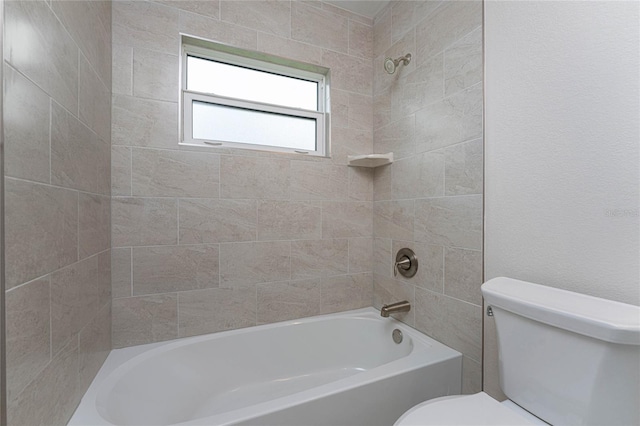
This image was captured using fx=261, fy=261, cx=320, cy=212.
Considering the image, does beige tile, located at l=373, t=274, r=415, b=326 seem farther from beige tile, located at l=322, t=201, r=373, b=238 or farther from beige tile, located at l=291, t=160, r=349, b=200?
beige tile, located at l=291, t=160, r=349, b=200

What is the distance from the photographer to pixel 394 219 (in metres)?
1.66

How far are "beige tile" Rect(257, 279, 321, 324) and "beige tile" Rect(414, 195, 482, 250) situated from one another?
29.3 inches

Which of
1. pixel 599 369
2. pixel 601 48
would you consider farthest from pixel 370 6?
pixel 599 369

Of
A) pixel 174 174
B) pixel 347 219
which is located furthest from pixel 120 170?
pixel 347 219

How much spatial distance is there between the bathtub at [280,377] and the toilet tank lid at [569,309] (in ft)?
1.67

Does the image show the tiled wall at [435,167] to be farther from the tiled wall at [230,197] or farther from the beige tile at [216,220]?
the beige tile at [216,220]

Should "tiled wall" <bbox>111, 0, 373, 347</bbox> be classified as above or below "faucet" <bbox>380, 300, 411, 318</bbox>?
above

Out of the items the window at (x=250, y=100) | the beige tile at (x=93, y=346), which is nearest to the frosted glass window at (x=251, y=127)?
the window at (x=250, y=100)

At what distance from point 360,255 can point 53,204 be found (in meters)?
1.54

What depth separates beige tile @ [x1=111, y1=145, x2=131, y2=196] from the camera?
4.20 ft

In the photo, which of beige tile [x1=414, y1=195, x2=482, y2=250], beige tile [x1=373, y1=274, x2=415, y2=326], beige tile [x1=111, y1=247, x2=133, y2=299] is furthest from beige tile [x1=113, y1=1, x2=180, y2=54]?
beige tile [x1=373, y1=274, x2=415, y2=326]

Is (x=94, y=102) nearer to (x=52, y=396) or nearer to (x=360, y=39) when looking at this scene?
(x=52, y=396)

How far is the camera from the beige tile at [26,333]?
57cm

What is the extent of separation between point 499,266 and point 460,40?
41.8 inches
